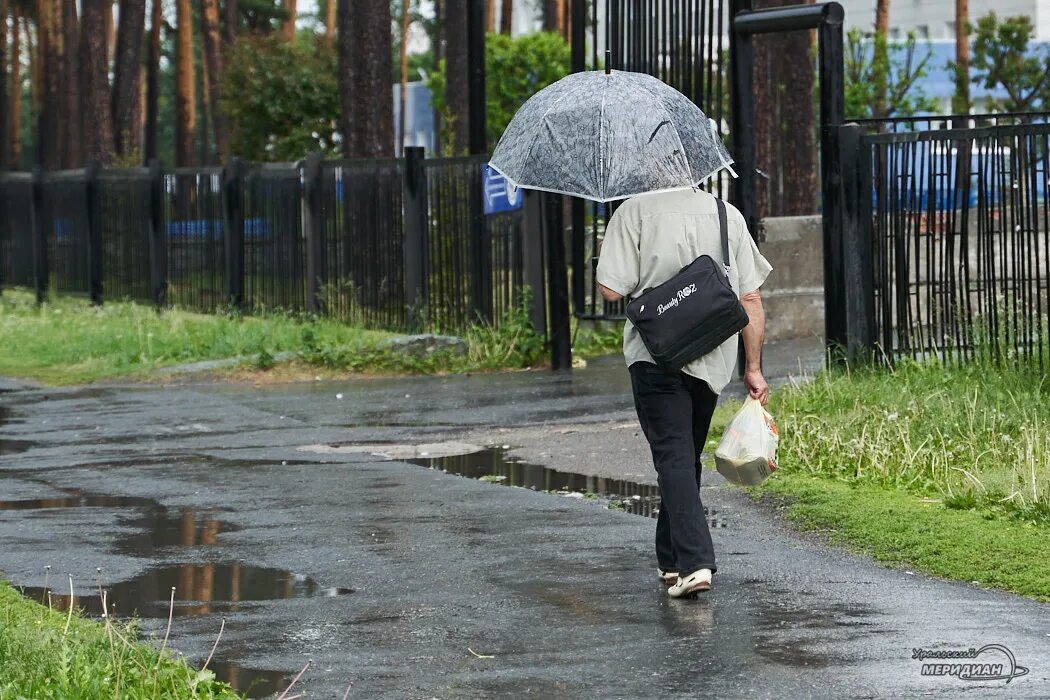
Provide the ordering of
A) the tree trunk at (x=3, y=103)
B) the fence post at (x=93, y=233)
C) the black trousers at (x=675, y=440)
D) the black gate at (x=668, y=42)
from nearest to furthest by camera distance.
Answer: the black trousers at (x=675, y=440), the black gate at (x=668, y=42), the fence post at (x=93, y=233), the tree trunk at (x=3, y=103)

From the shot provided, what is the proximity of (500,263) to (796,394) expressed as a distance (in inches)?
218

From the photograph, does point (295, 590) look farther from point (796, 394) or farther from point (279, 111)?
point (279, 111)

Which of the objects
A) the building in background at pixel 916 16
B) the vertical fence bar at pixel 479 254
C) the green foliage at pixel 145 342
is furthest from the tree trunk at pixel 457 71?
the building in background at pixel 916 16

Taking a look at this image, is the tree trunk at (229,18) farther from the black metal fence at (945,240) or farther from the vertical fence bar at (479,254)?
the black metal fence at (945,240)

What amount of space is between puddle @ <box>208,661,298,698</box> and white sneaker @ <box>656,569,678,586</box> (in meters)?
1.68

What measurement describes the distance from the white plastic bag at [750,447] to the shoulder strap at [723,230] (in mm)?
558

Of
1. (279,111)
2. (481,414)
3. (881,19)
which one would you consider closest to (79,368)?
(481,414)

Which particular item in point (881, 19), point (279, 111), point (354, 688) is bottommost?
point (354, 688)

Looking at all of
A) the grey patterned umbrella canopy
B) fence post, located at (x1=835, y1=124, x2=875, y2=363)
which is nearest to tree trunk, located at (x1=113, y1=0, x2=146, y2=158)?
fence post, located at (x1=835, y1=124, x2=875, y2=363)

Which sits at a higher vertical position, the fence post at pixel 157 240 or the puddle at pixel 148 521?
the fence post at pixel 157 240

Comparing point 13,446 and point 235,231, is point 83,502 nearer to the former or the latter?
point 13,446

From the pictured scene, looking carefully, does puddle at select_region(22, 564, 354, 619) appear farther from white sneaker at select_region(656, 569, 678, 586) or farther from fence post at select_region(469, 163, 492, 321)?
fence post at select_region(469, 163, 492, 321)

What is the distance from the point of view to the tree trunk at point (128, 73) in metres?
46.0

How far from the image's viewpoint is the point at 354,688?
5332 millimetres
